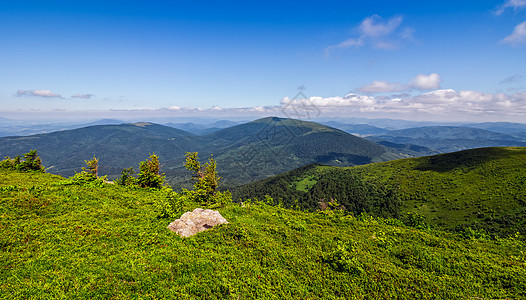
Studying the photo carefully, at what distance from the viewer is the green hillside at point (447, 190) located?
234 feet

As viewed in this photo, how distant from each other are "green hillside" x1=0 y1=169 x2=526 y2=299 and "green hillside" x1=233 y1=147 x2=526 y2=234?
50.9m

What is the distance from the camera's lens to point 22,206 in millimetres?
18578

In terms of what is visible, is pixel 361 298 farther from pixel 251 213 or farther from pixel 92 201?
pixel 92 201

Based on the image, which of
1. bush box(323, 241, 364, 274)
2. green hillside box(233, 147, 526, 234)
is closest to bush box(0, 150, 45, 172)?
bush box(323, 241, 364, 274)

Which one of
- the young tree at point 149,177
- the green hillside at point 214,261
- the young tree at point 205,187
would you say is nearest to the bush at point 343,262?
the green hillside at point 214,261

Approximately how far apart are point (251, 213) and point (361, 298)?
18.9m

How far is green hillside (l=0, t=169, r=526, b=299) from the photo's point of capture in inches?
436

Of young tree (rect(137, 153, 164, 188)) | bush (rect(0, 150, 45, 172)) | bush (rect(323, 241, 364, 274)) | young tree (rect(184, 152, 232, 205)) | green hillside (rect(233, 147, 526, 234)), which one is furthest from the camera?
green hillside (rect(233, 147, 526, 234))

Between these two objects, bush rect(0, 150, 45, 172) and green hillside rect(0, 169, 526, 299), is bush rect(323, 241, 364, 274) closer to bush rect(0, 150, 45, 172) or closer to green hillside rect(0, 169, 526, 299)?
green hillside rect(0, 169, 526, 299)

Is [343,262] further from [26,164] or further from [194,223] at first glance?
[26,164]

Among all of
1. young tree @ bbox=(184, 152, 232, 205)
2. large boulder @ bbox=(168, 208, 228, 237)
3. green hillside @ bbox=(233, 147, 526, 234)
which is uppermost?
large boulder @ bbox=(168, 208, 228, 237)

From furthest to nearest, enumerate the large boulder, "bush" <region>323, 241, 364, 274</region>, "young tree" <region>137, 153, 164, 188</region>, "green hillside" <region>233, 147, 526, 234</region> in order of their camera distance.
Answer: "green hillside" <region>233, 147, 526, 234</region> < "young tree" <region>137, 153, 164, 188</region> < the large boulder < "bush" <region>323, 241, 364, 274</region>

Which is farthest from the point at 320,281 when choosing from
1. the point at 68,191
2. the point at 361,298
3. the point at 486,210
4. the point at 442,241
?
the point at 486,210

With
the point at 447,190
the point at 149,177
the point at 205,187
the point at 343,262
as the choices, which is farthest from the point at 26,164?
the point at 447,190
